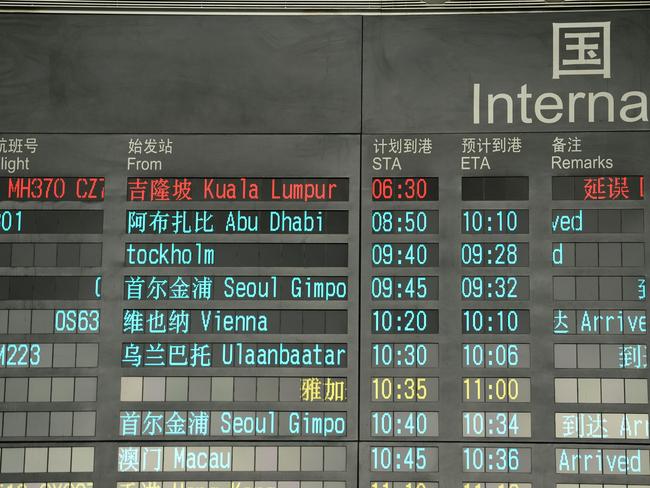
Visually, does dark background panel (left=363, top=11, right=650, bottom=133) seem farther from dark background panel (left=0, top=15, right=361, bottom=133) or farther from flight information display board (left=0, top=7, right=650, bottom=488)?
dark background panel (left=0, top=15, right=361, bottom=133)

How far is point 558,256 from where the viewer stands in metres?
7.34

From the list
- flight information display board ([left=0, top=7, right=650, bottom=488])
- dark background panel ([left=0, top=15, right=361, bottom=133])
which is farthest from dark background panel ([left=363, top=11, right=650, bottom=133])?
dark background panel ([left=0, top=15, right=361, bottom=133])

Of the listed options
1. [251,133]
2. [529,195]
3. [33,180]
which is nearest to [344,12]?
[251,133]

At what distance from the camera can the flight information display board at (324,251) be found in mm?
7199

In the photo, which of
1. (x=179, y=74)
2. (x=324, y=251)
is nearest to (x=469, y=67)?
(x=324, y=251)

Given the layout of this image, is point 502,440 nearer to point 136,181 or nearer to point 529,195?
point 529,195

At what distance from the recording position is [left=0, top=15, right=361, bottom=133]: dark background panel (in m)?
7.59

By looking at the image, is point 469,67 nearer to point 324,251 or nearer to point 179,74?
point 324,251

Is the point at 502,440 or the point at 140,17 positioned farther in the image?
the point at 140,17

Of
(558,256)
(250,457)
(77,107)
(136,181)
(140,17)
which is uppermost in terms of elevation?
(140,17)

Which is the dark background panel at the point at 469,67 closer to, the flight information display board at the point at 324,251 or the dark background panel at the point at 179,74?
the flight information display board at the point at 324,251

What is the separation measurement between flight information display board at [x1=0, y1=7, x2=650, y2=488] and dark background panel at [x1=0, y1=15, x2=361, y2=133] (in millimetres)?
17

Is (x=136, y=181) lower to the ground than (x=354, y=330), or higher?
higher

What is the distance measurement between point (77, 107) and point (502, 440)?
3.84 meters
